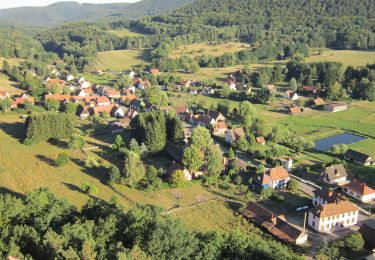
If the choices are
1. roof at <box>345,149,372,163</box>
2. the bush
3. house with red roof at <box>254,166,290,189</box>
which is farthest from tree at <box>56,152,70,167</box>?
roof at <box>345,149,372,163</box>

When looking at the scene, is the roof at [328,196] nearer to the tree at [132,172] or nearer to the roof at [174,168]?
the roof at [174,168]

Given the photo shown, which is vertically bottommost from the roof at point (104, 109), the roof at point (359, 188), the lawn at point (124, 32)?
the roof at point (359, 188)

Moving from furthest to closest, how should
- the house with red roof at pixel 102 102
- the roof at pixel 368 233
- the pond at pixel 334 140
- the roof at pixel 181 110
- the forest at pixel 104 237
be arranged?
1. the house with red roof at pixel 102 102
2. the roof at pixel 181 110
3. the pond at pixel 334 140
4. the roof at pixel 368 233
5. the forest at pixel 104 237

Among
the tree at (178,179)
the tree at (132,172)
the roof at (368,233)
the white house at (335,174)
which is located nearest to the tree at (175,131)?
the tree at (178,179)

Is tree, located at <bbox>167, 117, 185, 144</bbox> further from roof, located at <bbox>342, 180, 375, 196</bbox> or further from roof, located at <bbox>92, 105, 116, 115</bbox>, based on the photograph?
roof, located at <bbox>342, 180, 375, 196</bbox>

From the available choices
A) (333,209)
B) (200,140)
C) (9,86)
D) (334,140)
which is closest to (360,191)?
(333,209)

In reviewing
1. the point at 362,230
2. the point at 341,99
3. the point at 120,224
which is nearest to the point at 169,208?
the point at 120,224
